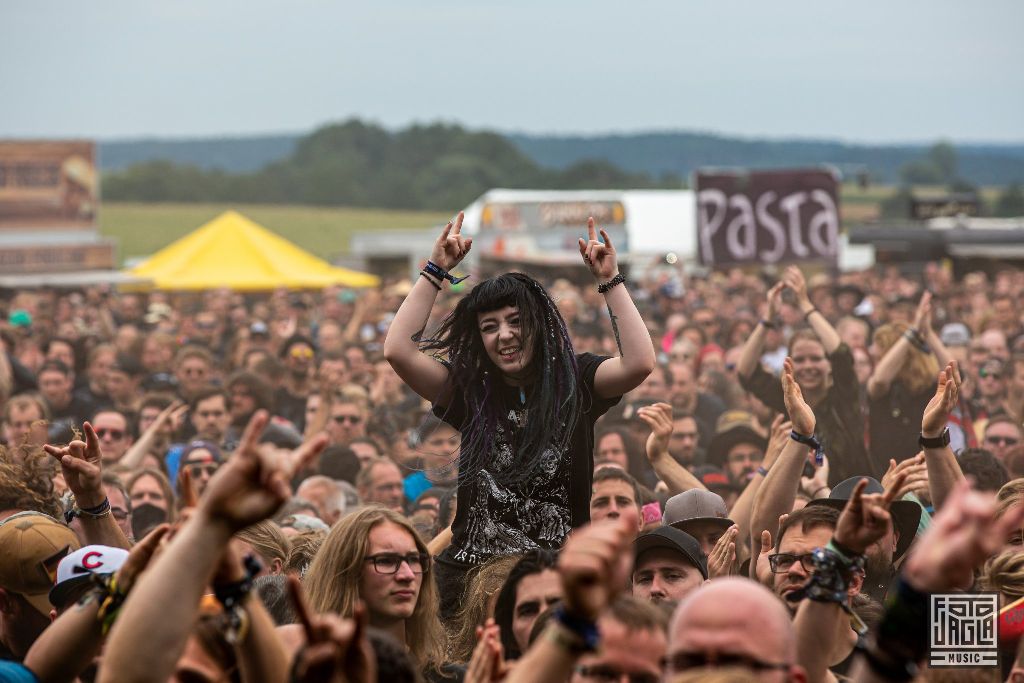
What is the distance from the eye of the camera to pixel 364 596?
4609 mm

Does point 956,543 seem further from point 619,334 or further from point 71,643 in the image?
point 619,334

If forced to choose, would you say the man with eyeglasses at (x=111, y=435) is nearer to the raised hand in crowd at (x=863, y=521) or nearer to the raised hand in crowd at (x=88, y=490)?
the raised hand in crowd at (x=88, y=490)

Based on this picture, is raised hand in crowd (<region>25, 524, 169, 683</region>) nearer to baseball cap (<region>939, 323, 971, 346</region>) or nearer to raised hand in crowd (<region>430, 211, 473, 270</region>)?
raised hand in crowd (<region>430, 211, 473, 270</region>)

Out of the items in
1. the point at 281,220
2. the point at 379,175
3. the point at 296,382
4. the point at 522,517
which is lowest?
the point at 281,220

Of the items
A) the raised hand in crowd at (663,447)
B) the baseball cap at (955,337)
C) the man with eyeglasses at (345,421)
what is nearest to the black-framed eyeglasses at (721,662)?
the raised hand in crowd at (663,447)

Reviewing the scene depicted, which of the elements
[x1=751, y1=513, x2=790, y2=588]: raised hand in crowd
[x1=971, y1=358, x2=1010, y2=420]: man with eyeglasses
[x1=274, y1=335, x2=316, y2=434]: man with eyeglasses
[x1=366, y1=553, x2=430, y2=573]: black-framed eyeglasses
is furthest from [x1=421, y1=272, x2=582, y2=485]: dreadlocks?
[x1=274, y1=335, x2=316, y2=434]: man with eyeglasses

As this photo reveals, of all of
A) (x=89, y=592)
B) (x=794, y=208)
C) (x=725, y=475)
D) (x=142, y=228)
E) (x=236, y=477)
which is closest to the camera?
(x=236, y=477)

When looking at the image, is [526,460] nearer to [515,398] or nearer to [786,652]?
[515,398]

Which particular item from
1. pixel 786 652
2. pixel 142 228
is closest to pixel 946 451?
pixel 786 652

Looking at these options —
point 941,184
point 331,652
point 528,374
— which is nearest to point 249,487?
point 331,652

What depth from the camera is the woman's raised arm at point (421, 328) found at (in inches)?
203

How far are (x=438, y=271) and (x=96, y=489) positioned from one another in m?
1.38

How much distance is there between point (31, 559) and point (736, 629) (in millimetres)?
2382

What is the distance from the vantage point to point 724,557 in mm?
5453
